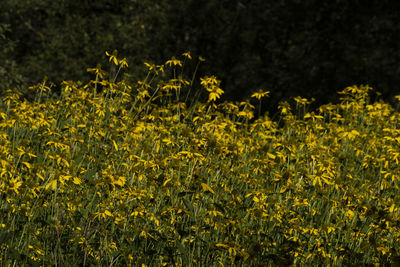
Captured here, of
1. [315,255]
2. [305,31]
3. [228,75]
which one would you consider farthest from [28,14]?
[315,255]

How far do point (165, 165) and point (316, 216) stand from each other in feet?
3.79

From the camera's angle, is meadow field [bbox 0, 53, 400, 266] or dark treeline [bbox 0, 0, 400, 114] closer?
meadow field [bbox 0, 53, 400, 266]

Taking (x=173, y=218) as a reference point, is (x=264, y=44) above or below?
above

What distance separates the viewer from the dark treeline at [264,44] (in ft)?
25.8

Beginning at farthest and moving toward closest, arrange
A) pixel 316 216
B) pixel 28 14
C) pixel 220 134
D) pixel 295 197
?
pixel 28 14, pixel 220 134, pixel 316 216, pixel 295 197

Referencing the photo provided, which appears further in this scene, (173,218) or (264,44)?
(264,44)

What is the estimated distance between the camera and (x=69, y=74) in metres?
8.95

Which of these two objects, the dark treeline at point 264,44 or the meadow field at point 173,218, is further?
the dark treeline at point 264,44

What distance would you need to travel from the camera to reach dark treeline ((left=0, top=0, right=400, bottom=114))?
7.86m

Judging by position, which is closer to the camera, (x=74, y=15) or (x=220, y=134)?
(x=220, y=134)

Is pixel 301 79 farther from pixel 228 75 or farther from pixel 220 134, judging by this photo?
pixel 220 134

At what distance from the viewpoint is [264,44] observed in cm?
812

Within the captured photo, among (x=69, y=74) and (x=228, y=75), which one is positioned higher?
(x=228, y=75)

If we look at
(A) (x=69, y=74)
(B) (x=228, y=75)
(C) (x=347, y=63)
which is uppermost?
(C) (x=347, y=63)
